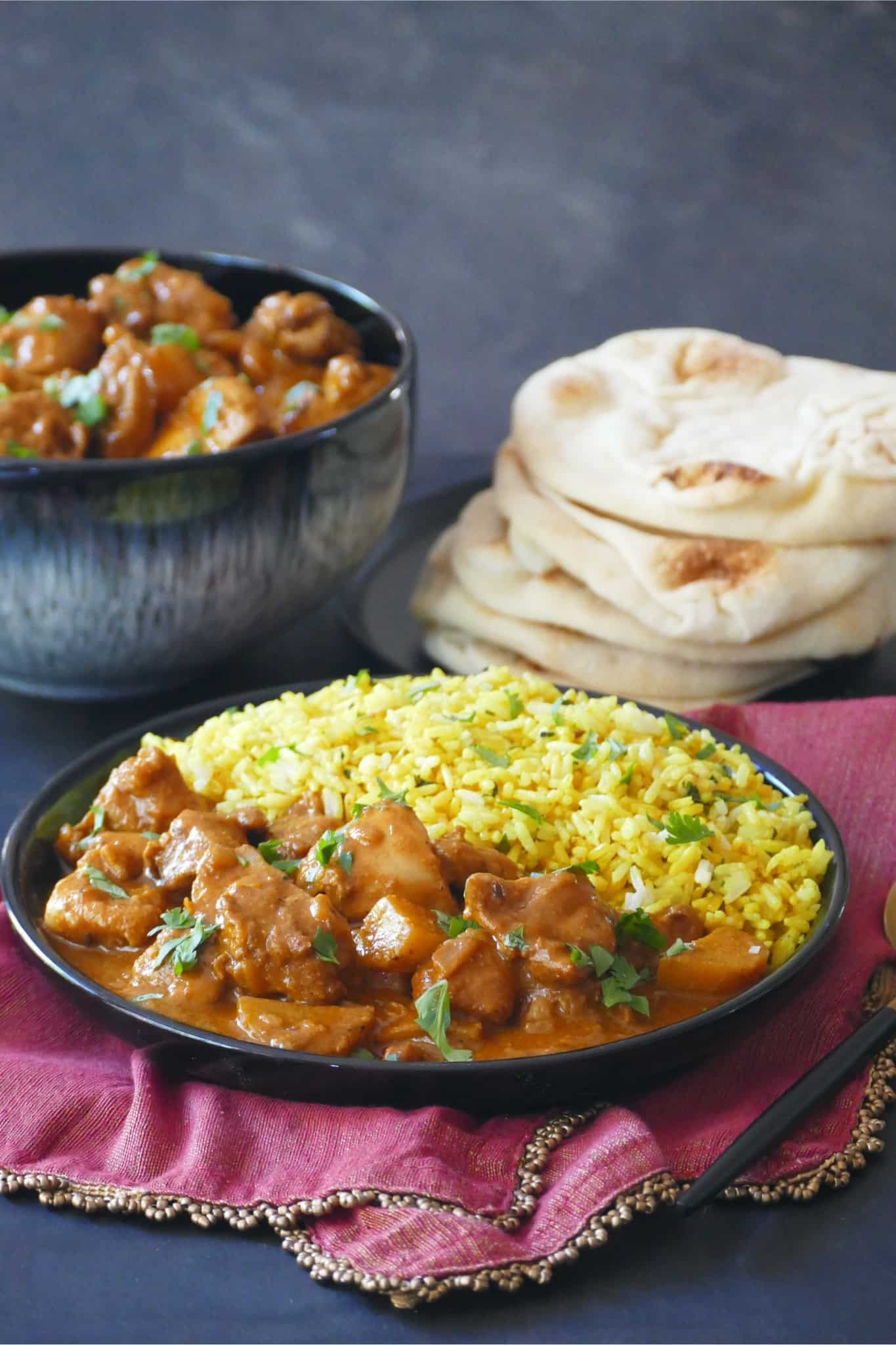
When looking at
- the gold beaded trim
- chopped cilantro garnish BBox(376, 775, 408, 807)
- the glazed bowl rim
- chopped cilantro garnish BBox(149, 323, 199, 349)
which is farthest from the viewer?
chopped cilantro garnish BBox(149, 323, 199, 349)

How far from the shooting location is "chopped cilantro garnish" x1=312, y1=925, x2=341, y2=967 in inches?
97.1

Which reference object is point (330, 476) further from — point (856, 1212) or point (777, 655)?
point (856, 1212)

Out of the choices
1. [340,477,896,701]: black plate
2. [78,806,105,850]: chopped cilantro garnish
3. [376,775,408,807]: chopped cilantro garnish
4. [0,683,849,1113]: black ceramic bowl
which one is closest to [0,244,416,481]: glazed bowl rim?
[340,477,896,701]: black plate

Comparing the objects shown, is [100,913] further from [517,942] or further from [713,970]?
[713,970]

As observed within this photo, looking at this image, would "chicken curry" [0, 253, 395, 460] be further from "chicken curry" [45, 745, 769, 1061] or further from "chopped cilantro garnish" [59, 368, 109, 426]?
"chicken curry" [45, 745, 769, 1061]

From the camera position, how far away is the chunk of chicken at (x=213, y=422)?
3.60 metres

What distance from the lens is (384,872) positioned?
2.59 m

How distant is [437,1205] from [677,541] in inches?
73.6

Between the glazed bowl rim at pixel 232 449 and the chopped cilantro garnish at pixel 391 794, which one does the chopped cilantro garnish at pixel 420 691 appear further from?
the glazed bowl rim at pixel 232 449

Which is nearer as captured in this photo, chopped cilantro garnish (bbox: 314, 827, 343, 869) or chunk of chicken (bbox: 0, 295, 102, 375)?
chopped cilantro garnish (bbox: 314, 827, 343, 869)

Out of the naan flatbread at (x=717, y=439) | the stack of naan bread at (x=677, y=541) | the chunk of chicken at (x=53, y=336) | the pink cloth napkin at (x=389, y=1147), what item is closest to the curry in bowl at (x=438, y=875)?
the pink cloth napkin at (x=389, y=1147)

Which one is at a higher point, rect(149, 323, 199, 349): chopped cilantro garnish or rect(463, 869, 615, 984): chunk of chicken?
rect(149, 323, 199, 349): chopped cilantro garnish

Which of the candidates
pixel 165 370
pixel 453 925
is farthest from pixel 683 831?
pixel 165 370

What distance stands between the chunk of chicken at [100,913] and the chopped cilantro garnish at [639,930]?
74 centimetres
